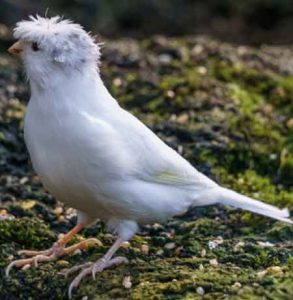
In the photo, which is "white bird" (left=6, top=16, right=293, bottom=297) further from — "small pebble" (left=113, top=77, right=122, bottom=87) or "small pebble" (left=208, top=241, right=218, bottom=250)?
"small pebble" (left=113, top=77, right=122, bottom=87)

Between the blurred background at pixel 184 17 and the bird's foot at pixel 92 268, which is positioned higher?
the blurred background at pixel 184 17

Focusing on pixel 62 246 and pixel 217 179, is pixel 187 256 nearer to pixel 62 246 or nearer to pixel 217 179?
pixel 62 246

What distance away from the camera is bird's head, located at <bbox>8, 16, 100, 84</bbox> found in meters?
3.96

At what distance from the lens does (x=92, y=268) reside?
400cm

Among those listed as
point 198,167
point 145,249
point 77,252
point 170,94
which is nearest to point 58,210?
point 77,252

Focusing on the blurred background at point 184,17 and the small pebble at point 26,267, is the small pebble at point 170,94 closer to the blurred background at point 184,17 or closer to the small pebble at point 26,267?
the small pebble at point 26,267

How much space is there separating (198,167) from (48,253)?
1311 mm

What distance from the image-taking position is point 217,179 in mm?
5227

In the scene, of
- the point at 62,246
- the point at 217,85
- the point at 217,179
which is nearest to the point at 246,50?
the point at 217,85

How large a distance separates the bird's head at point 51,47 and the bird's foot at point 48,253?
802mm

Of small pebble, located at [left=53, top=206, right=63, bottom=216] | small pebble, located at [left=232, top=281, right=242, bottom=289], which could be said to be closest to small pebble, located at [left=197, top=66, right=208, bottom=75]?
small pebble, located at [left=53, top=206, right=63, bottom=216]

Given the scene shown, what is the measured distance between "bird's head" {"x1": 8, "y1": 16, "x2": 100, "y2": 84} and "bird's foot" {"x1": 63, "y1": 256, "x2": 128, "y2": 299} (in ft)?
2.66

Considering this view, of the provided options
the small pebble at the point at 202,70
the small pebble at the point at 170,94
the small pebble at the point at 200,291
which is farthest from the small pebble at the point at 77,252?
the small pebble at the point at 202,70

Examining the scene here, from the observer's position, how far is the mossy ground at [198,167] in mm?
3984
